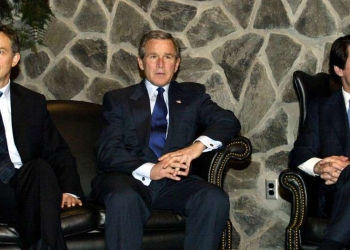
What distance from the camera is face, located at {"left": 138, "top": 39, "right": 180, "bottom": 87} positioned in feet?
12.2

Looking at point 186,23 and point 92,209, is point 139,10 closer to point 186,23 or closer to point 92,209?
Answer: point 186,23

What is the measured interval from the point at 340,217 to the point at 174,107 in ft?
3.50

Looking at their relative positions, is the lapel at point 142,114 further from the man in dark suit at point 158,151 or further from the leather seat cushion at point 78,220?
the leather seat cushion at point 78,220

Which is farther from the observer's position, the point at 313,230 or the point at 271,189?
the point at 271,189

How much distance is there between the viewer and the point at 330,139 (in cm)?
351

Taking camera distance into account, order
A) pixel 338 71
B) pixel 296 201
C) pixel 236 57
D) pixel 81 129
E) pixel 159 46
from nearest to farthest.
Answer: pixel 296 201 < pixel 338 71 < pixel 159 46 < pixel 81 129 < pixel 236 57

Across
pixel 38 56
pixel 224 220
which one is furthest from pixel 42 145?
pixel 38 56

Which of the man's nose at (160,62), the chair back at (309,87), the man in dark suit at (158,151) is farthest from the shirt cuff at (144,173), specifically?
the chair back at (309,87)

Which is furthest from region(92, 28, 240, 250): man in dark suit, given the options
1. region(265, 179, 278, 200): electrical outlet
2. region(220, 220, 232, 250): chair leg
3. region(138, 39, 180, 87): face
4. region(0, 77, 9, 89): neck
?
region(265, 179, 278, 200): electrical outlet

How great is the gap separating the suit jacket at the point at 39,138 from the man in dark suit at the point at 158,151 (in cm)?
14

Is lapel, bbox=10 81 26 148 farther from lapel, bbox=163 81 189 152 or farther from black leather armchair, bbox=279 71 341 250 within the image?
black leather armchair, bbox=279 71 341 250

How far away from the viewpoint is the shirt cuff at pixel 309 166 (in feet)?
11.2

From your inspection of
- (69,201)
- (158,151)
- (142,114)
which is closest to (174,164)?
(158,151)

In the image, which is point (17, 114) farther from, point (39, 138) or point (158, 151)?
point (158, 151)
